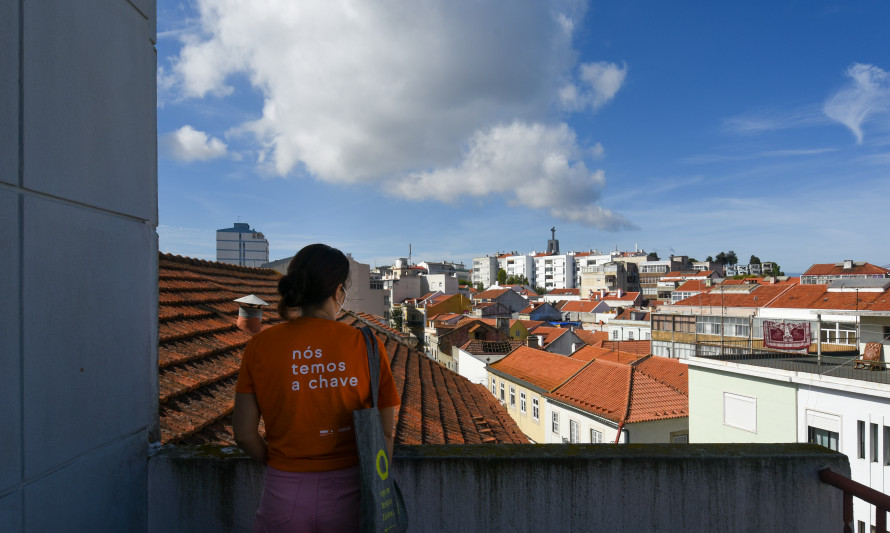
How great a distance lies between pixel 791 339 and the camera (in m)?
18.0

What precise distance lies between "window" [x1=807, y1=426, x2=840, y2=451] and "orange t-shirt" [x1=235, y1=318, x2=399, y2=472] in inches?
699

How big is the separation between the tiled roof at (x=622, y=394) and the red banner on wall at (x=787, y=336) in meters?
4.27

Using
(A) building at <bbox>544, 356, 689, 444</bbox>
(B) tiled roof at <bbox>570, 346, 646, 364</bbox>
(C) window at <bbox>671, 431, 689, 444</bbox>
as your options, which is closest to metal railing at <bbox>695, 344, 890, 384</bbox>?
(A) building at <bbox>544, 356, 689, 444</bbox>

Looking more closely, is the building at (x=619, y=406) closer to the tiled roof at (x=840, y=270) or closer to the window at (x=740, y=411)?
the window at (x=740, y=411)

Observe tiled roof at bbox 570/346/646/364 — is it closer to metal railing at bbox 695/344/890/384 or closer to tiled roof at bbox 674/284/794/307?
metal railing at bbox 695/344/890/384

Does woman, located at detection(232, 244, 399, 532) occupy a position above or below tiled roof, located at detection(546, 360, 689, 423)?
above

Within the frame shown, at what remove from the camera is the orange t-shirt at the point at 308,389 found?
173cm

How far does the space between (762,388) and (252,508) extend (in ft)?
60.8

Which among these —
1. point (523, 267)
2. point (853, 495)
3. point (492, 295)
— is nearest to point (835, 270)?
point (492, 295)

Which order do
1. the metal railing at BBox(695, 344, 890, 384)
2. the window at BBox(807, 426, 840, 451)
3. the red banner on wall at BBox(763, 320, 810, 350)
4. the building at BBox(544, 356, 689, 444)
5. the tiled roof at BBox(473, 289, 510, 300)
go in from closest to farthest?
1. the window at BBox(807, 426, 840, 451)
2. the metal railing at BBox(695, 344, 890, 384)
3. the red banner on wall at BBox(763, 320, 810, 350)
4. the building at BBox(544, 356, 689, 444)
5. the tiled roof at BBox(473, 289, 510, 300)

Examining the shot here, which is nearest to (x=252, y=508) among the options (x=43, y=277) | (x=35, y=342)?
(x=35, y=342)

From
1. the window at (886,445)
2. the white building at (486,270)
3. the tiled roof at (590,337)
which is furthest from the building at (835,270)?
the white building at (486,270)

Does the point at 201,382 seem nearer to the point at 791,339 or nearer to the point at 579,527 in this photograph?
the point at 579,527

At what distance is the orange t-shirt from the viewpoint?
5.67 ft
